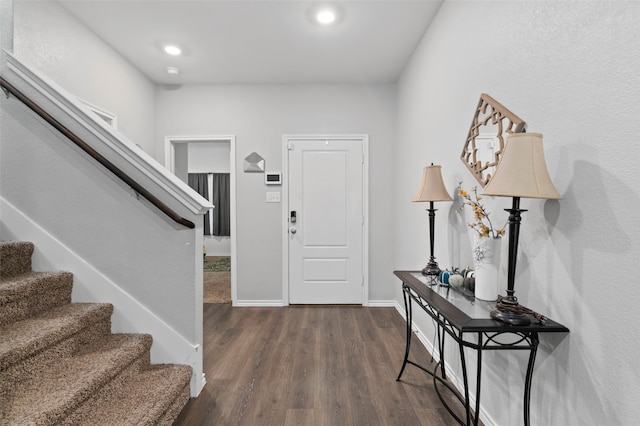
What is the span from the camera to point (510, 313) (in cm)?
124

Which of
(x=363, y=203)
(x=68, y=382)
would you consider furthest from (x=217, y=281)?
(x=68, y=382)

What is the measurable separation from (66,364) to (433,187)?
2.35 meters

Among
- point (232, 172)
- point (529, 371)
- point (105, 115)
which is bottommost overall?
point (529, 371)

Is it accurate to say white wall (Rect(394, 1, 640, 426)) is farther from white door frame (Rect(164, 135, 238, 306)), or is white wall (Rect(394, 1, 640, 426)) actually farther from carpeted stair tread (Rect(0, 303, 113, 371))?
white door frame (Rect(164, 135, 238, 306))

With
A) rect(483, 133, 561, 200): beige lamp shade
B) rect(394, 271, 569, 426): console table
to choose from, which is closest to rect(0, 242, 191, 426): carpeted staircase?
rect(394, 271, 569, 426): console table

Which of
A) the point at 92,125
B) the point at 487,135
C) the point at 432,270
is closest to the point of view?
the point at 487,135

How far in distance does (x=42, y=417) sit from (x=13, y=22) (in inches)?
96.2

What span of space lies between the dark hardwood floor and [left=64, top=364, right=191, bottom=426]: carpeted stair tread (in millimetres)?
180

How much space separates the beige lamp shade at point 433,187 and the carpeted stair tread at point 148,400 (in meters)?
1.92

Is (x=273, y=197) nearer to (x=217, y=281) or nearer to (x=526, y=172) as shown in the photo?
(x=217, y=281)

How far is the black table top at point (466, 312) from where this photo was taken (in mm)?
1203

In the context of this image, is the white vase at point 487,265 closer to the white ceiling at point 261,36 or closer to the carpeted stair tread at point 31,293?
the white ceiling at point 261,36

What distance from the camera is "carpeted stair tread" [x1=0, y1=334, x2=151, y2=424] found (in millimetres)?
1218

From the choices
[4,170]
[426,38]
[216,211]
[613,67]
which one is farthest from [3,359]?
[216,211]
